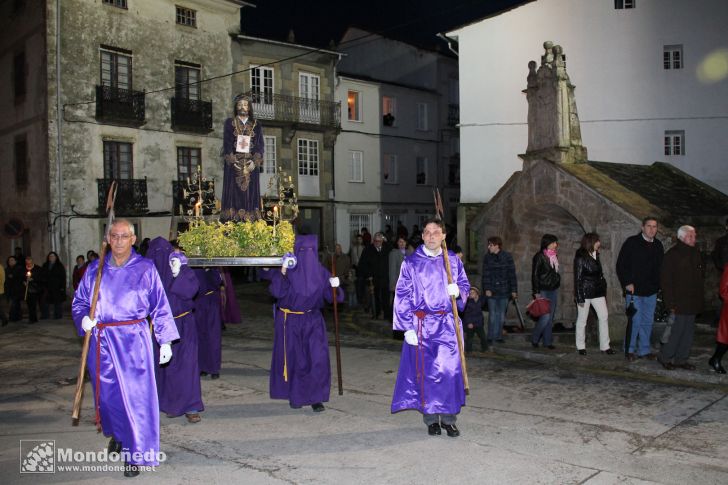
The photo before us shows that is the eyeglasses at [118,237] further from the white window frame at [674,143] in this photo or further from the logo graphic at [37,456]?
the white window frame at [674,143]

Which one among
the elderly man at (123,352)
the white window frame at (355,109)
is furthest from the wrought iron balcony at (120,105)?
the elderly man at (123,352)

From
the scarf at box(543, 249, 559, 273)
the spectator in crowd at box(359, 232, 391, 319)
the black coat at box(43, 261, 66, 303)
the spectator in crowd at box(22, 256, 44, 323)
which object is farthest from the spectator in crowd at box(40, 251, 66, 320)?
the scarf at box(543, 249, 559, 273)

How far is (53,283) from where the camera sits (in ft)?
57.1

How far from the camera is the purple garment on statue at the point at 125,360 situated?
566 centimetres

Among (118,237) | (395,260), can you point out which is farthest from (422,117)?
(118,237)

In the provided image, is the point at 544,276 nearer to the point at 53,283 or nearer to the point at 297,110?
the point at 53,283

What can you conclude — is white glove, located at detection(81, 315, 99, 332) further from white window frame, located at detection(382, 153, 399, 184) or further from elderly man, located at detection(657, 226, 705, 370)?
white window frame, located at detection(382, 153, 399, 184)

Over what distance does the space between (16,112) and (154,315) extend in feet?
77.0

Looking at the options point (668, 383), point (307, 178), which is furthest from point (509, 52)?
point (668, 383)

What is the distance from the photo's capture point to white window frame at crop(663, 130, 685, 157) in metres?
20.8

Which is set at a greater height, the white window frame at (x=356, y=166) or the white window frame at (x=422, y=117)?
the white window frame at (x=422, y=117)

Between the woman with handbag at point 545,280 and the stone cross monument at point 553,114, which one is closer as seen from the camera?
the woman with handbag at point 545,280

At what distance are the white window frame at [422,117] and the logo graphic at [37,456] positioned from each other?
31.5 meters

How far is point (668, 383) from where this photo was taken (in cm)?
862
